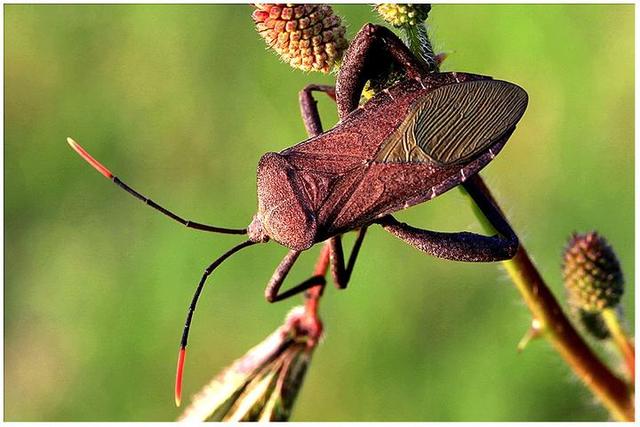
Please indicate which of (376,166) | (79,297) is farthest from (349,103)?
(79,297)

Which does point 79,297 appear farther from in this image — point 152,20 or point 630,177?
point 630,177

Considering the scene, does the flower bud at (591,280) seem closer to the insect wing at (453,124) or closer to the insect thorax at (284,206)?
the insect wing at (453,124)

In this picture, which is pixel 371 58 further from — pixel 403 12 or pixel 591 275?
pixel 591 275

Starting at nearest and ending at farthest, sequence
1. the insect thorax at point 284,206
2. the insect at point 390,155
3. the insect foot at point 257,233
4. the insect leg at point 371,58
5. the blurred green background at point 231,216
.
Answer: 1. the insect leg at point 371,58
2. the insect at point 390,155
3. the insect thorax at point 284,206
4. the insect foot at point 257,233
5. the blurred green background at point 231,216

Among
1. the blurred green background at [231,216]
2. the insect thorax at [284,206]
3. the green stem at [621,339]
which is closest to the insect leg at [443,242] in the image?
the insect thorax at [284,206]

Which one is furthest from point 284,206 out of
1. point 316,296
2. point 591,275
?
point 591,275
